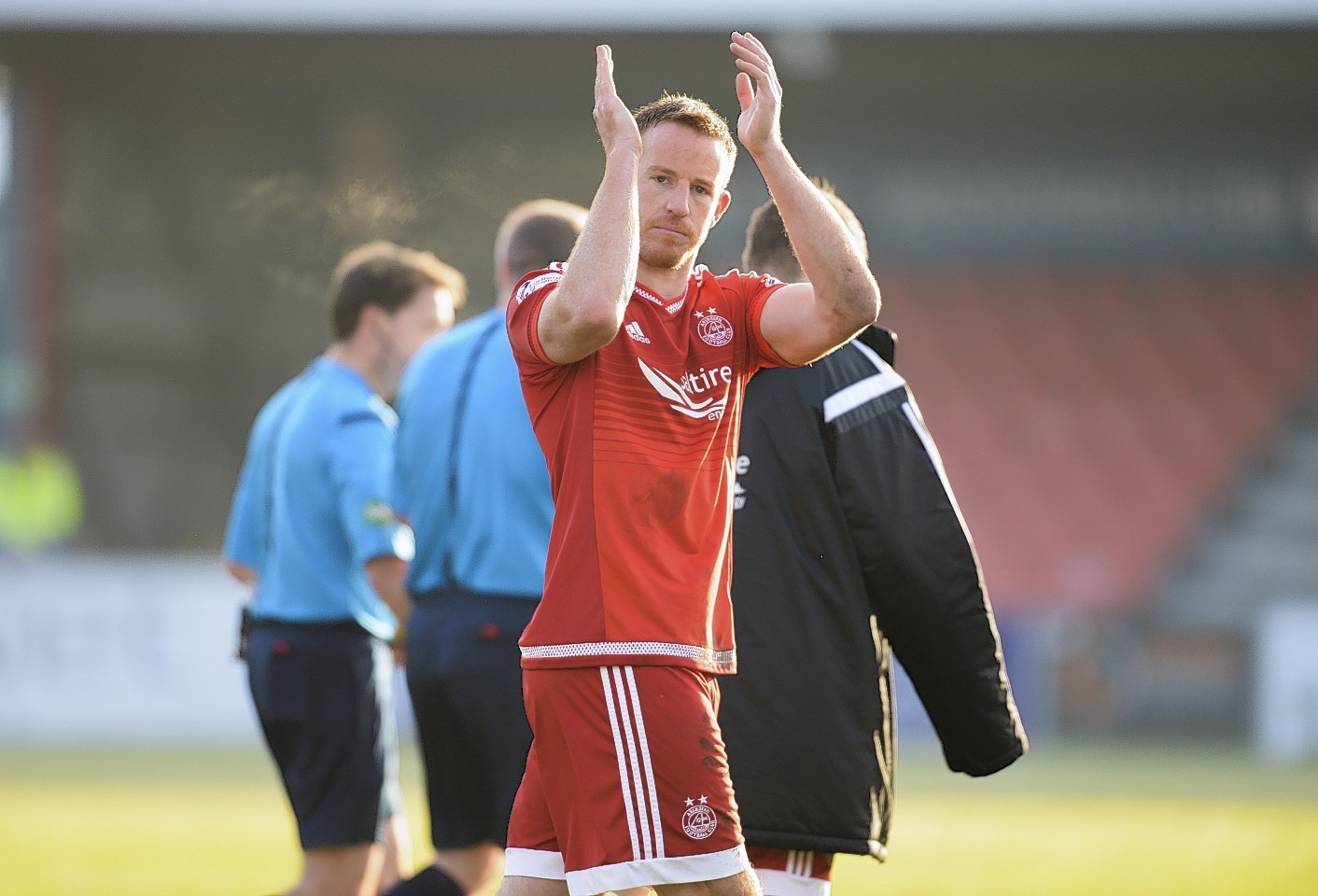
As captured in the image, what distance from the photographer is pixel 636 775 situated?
2.85 metres

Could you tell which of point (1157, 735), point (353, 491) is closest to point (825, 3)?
point (1157, 735)

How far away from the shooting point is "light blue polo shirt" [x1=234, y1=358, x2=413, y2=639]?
16.1ft

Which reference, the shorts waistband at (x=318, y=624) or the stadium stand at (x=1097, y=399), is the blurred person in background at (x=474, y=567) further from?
the stadium stand at (x=1097, y=399)

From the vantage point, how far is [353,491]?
4.90m

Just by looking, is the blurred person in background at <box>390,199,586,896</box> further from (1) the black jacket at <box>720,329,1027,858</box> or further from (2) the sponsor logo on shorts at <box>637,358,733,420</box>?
(2) the sponsor logo on shorts at <box>637,358,733,420</box>

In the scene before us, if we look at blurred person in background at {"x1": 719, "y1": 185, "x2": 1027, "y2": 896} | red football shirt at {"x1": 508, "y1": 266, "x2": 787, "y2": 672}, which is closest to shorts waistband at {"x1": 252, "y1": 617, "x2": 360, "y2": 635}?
blurred person in background at {"x1": 719, "y1": 185, "x2": 1027, "y2": 896}

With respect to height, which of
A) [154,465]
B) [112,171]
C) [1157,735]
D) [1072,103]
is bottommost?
[1157,735]

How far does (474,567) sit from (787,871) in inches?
51.7

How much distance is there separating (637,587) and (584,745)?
28 centimetres

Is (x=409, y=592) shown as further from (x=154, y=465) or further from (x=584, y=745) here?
(x=154, y=465)

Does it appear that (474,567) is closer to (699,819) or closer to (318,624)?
(318,624)

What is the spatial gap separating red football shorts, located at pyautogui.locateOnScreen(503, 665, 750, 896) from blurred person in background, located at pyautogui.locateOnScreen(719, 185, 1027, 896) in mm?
662

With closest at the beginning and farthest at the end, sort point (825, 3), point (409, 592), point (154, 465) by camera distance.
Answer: point (409, 592), point (825, 3), point (154, 465)

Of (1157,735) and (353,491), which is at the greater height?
(353,491)
